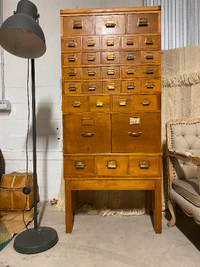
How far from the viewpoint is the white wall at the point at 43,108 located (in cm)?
262

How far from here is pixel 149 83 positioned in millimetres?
1859

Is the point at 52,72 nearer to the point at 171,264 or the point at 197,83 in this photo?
the point at 197,83

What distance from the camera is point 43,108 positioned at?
8.74 feet

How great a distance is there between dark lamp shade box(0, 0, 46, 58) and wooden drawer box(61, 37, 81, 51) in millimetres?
263

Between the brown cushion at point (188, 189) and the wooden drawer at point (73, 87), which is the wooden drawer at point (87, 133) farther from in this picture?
the brown cushion at point (188, 189)

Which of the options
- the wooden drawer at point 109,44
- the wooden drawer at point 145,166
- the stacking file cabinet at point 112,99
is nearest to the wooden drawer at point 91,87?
the stacking file cabinet at point 112,99

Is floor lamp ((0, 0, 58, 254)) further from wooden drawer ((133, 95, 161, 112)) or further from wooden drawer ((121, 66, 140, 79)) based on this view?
wooden drawer ((133, 95, 161, 112))

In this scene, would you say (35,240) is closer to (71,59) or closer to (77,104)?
(77,104)

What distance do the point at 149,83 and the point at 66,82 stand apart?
0.73m

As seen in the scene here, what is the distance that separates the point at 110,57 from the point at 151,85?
1.42ft

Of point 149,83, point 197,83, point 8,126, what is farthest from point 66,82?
point 197,83

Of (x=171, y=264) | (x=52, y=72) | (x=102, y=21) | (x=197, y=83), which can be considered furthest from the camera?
(x=52, y=72)

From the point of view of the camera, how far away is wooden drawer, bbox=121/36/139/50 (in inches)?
72.9

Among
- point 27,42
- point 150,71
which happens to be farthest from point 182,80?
point 27,42
